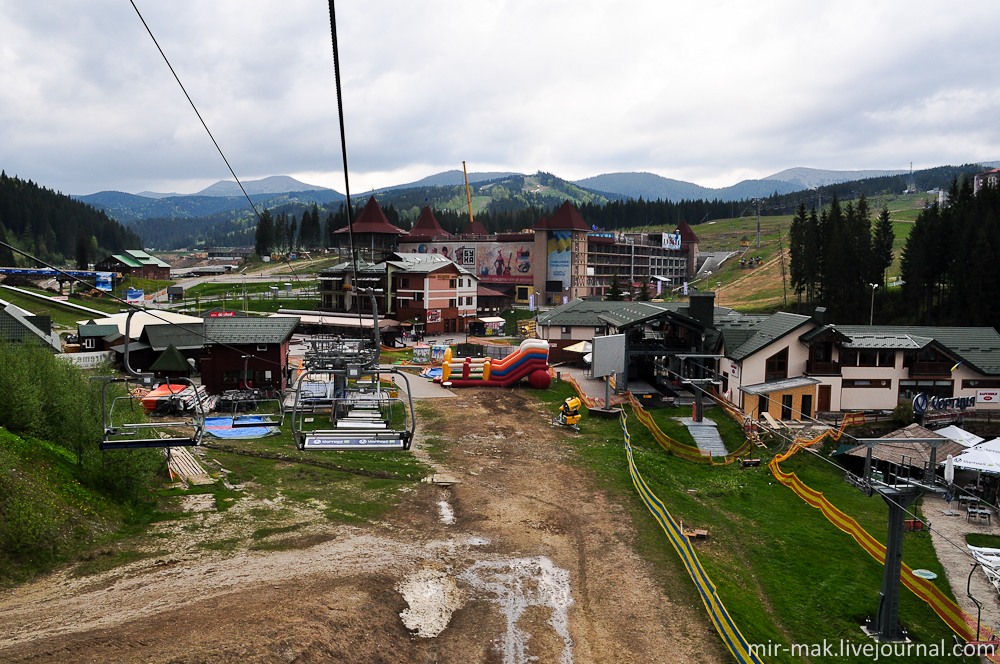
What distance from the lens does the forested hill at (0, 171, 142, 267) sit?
472 ft

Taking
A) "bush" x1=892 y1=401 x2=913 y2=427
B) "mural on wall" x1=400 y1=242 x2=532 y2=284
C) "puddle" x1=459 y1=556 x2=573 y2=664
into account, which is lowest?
"bush" x1=892 y1=401 x2=913 y2=427

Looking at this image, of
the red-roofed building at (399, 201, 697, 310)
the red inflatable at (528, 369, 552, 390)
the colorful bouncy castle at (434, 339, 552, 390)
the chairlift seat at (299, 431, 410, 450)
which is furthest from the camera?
the red-roofed building at (399, 201, 697, 310)

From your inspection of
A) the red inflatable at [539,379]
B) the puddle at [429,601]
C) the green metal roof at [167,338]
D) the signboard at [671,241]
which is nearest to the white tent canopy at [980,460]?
the puddle at [429,601]

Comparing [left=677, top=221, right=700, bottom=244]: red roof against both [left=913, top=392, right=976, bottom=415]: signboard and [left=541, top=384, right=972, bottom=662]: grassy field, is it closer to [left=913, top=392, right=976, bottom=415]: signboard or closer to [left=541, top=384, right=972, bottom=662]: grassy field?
[left=913, top=392, right=976, bottom=415]: signboard

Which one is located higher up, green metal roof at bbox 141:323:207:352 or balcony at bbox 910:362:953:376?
green metal roof at bbox 141:323:207:352

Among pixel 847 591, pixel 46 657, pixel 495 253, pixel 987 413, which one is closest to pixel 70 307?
pixel 495 253

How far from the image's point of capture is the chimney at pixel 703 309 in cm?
4350

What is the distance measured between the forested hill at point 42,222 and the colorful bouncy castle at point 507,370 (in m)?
118

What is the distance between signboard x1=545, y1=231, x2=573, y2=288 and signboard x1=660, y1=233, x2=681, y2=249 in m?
40.1

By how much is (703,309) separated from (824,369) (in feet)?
27.8

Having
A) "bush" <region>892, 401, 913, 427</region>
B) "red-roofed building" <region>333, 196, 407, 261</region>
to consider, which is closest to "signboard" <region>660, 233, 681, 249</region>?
"red-roofed building" <region>333, 196, 407, 261</region>

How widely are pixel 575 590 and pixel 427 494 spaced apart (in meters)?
→ 8.52

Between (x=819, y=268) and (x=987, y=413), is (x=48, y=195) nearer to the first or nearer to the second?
(x=819, y=268)

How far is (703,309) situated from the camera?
43.8 metres
